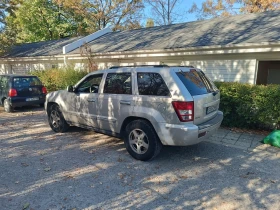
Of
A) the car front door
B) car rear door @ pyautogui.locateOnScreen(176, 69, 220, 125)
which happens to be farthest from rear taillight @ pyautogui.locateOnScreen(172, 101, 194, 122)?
the car front door

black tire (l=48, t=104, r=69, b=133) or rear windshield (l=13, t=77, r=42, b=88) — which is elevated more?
rear windshield (l=13, t=77, r=42, b=88)

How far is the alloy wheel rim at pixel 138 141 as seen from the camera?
167 inches

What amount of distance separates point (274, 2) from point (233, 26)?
44.4 ft

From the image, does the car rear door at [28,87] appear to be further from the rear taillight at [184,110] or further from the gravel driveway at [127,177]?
the rear taillight at [184,110]

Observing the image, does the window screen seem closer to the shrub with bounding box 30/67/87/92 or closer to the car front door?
the car front door

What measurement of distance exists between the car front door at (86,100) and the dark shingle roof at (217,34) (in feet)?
17.6

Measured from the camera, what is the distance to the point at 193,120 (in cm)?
383

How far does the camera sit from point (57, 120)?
20.0ft

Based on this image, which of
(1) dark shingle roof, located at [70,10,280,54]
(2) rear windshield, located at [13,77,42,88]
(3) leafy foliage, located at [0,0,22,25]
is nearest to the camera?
(1) dark shingle roof, located at [70,10,280,54]

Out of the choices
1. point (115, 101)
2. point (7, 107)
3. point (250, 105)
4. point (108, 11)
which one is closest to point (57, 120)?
point (115, 101)

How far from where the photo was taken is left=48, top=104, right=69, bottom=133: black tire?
598 centimetres

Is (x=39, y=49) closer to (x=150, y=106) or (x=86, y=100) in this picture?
(x=86, y=100)

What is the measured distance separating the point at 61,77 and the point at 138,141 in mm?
8934

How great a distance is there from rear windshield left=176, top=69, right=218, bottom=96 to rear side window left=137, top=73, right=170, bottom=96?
357 millimetres
